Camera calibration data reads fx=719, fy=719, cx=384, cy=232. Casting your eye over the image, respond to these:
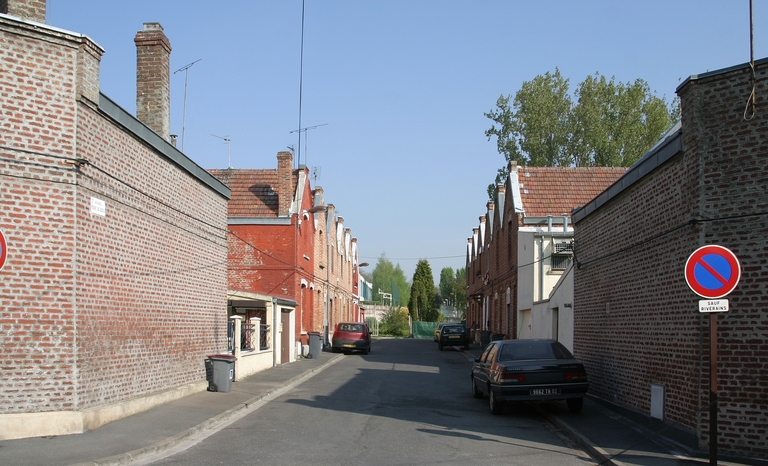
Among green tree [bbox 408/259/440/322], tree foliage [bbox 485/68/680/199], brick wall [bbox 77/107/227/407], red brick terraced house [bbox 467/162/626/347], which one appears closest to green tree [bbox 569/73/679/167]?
tree foliage [bbox 485/68/680/199]

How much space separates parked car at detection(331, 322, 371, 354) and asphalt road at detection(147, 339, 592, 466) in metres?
16.6

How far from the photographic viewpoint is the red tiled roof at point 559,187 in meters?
31.8

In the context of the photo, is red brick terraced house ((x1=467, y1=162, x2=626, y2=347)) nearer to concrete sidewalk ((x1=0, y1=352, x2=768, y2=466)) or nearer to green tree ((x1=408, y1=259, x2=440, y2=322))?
concrete sidewalk ((x1=0, y1=352, x2=768, y2=466))

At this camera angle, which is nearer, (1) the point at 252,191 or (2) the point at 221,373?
(2) the point at 221,373

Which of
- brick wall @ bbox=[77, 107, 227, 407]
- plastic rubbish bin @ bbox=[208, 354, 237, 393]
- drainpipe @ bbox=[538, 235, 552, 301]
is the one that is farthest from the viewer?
drainpipe @ bbox=[538, 235, 552, 301]

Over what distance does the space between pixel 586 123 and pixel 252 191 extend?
972 inches

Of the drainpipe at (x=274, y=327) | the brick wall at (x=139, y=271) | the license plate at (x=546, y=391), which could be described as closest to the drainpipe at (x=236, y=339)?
the brick wall at (x=139, y=271)

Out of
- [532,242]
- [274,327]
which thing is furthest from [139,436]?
[532,242]

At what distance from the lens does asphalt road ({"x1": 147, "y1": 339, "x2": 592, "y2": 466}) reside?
9453 mm

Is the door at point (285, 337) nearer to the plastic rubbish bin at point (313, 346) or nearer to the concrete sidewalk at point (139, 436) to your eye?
the plastic rubbish bin at point (313, 346)

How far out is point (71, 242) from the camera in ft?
36.0

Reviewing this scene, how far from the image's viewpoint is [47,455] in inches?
354

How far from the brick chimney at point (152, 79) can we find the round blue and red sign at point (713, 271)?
1305 cm

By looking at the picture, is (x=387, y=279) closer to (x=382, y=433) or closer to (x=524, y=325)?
(x=524, y=325)
